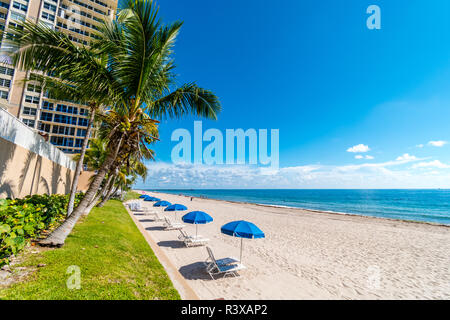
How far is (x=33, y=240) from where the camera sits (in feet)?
21.0

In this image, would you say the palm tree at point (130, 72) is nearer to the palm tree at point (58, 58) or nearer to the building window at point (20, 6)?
the palm tree at point (58, 58)

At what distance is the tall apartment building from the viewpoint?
37044 mm

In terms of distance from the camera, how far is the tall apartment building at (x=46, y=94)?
37.0 metres

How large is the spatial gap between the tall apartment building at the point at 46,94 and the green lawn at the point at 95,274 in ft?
131

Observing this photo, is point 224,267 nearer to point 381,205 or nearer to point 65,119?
point 65,119

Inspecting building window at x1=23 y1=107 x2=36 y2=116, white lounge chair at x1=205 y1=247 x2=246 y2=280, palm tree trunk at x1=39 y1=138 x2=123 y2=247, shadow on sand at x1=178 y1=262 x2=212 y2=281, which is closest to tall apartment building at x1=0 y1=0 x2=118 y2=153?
building window at x1=23 y1=107 x2=36 y2=116

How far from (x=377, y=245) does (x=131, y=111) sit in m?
16.1

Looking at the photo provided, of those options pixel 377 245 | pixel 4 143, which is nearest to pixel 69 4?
pixel 4 143

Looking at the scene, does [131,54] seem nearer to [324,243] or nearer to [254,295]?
[254,295]

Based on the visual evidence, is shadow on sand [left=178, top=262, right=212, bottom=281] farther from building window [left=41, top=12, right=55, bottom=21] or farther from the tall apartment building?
building window [left=41, top=12, right=55, bottom=21]

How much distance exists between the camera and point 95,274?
5086 mm

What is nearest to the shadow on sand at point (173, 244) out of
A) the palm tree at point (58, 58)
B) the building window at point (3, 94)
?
the palm tree at point (58, 58)

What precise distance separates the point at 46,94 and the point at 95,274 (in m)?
51.8

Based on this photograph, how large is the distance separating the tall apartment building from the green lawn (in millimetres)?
39956
